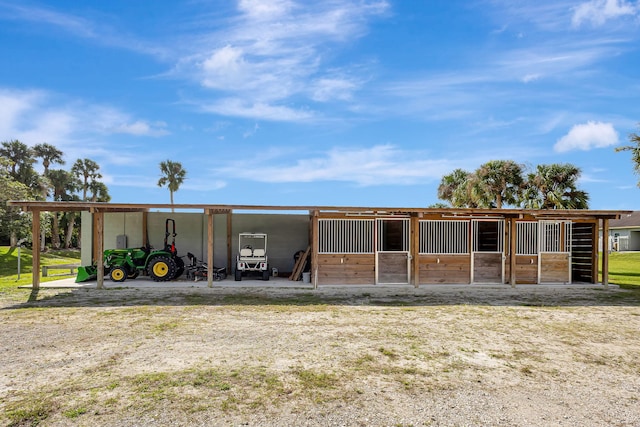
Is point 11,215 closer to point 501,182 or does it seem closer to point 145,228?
point 145,228

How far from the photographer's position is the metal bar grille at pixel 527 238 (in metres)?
10.8

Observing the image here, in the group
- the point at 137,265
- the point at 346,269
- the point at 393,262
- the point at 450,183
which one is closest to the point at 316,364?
the point at 346,269

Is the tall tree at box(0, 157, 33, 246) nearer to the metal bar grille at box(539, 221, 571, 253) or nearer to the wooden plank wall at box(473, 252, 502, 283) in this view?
the wooden plank wall at box(473, 252, 502, 283)

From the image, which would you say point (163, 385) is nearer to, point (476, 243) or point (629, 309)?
point (629, 309)

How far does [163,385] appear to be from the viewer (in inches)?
146

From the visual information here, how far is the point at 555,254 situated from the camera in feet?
36.0

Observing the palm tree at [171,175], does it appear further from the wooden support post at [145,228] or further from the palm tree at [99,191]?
the wooden support post at [145,228]

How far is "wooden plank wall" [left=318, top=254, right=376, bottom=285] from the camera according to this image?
10430 mm

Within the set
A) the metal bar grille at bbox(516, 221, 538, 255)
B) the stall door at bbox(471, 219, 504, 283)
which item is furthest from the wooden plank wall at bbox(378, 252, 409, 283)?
the metal bar grille at bbox(516, 221, 538, 255)

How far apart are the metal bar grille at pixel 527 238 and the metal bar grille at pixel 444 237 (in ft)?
4.49

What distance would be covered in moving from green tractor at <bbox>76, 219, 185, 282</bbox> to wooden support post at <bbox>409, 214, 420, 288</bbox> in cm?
581

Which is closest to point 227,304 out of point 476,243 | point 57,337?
point 57,337

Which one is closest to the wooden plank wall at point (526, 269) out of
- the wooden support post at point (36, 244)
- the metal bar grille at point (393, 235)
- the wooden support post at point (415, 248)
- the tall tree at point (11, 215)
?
the wooden support post at point (415, 248)

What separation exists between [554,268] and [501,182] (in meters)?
8.90
